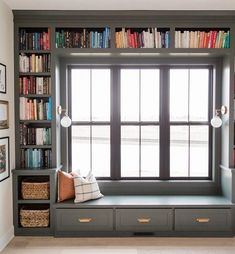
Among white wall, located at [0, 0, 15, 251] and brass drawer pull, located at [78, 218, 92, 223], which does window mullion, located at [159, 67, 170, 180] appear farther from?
white wall, located at [0, 0, 15, 251]

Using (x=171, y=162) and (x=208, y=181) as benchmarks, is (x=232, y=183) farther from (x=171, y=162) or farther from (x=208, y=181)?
(x=171, y=162)

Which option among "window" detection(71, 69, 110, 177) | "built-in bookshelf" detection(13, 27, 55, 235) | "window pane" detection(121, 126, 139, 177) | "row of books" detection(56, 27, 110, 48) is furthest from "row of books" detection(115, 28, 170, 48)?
"window pane" detection(121, 126, 139, 177)

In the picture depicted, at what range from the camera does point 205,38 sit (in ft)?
13.4

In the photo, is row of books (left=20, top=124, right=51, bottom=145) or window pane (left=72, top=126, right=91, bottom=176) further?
window pane (left=72, top=126, right=91, bottom=176)

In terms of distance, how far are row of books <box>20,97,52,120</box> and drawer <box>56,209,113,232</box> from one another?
3.98 ft

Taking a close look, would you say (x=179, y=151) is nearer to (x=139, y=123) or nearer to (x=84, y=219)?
(x=139, y=123)

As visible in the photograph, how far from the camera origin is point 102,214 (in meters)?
3.96

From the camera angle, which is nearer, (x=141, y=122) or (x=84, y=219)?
(x=84, y=219)

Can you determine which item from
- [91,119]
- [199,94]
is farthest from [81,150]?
[199,94]

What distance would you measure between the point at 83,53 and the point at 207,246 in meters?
2.77

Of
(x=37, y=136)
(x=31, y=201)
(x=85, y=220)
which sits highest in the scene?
(x=37, y=136)

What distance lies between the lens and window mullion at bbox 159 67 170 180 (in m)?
4.54

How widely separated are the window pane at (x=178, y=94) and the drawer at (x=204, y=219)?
4.30 ft

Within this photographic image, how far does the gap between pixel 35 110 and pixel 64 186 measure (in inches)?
41.0
